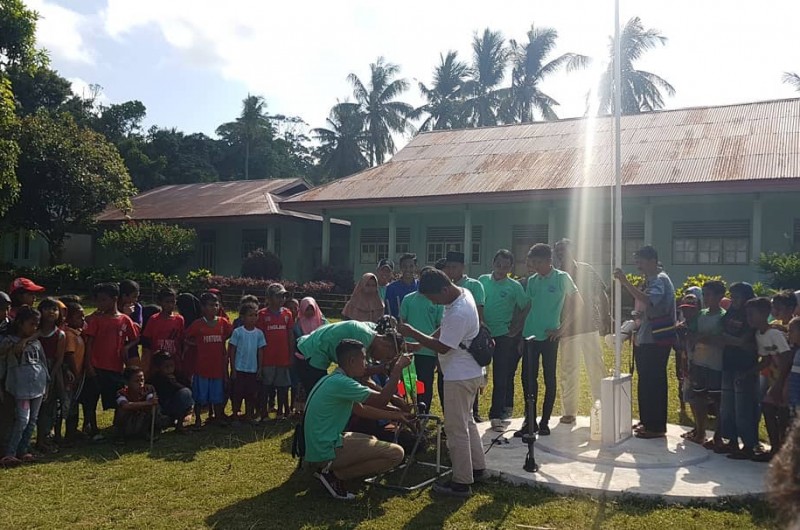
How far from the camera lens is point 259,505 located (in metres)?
4.66

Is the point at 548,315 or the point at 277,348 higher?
the point at 548,315

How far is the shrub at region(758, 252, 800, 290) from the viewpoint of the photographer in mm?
13203

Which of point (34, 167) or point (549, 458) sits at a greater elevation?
point (34, 167)

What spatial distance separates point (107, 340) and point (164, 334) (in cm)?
57

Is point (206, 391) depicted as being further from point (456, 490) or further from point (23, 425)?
point (456, 490)

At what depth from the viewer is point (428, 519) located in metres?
4.34

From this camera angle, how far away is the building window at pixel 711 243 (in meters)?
16.5

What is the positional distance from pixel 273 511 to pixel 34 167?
21.1 meters

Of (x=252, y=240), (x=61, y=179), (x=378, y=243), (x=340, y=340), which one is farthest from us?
(x=252, y=240)

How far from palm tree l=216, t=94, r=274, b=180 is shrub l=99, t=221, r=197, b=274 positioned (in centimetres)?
2563

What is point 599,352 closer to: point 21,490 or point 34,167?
point 21,490

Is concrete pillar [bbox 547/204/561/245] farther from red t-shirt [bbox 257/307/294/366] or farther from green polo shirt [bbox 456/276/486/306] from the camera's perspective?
green polo shirt [bbox 456/276/486/306]

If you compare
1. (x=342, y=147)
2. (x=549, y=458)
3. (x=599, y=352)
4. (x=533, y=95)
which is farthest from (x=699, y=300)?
(x=342, y=147)

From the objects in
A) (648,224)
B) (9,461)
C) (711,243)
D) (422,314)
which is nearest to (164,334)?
(9,461)
